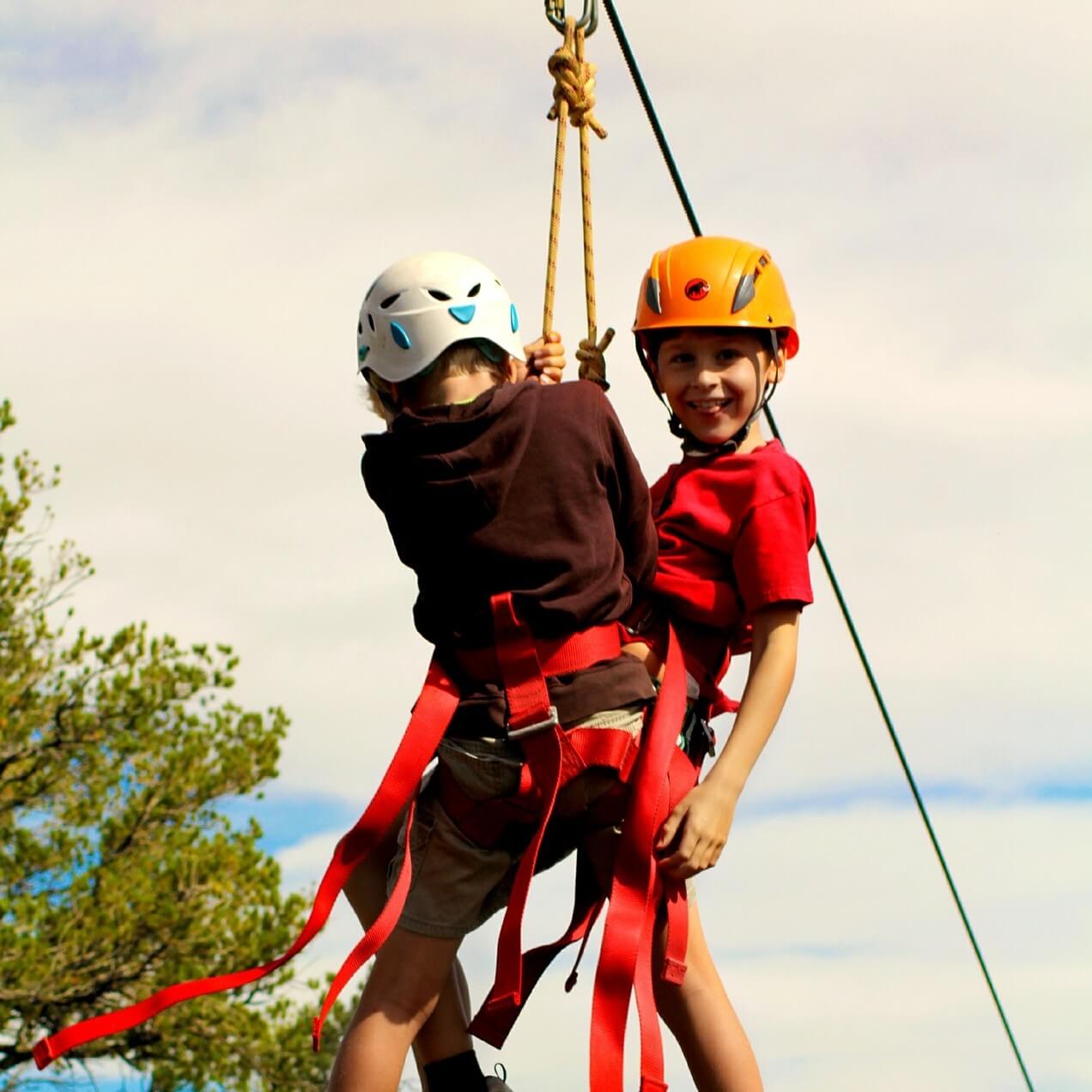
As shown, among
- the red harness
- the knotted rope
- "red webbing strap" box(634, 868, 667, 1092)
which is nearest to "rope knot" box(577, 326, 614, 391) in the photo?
the knotted rope

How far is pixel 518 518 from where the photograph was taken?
294 cm

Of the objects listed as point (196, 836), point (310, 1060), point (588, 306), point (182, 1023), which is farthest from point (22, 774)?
point (588, 306)

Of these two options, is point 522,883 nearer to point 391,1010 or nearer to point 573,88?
point 391,1010

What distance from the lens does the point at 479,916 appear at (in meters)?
3.07

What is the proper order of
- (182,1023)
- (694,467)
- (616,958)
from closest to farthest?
1. (616,958)
2. (694,467)
3. (182,1023)

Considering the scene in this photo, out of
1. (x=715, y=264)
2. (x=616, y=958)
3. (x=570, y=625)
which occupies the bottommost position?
(x=616, y=958)

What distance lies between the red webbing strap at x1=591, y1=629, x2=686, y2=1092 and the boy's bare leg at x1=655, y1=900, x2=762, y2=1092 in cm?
9

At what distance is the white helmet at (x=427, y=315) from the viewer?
3.06 meters

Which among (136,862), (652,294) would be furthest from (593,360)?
(136,862)

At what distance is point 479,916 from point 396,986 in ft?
0.63

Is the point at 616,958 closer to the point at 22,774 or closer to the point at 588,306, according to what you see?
the point at 588,306

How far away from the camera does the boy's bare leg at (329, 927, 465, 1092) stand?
114 inches

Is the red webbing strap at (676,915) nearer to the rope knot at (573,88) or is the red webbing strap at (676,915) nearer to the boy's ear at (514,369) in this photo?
the boy's ear at (514,369)

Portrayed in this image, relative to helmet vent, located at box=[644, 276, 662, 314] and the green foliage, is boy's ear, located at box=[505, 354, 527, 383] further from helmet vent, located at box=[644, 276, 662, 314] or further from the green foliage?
the green foliage
